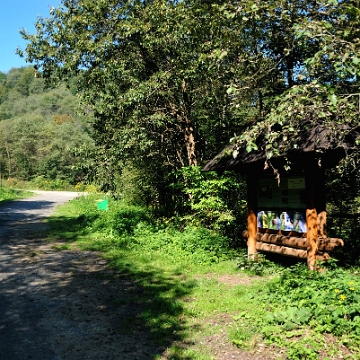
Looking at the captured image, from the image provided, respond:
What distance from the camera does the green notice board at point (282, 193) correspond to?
7.78 metres

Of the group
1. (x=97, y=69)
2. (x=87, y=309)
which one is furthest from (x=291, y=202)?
(x=97, y=69)

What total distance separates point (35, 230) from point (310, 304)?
37.1 ft

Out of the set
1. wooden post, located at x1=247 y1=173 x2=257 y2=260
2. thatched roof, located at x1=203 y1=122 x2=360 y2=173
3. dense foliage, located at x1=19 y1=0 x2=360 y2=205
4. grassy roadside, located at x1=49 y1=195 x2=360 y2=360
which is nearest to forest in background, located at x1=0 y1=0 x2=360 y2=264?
dense foliage, located at x1=19 y1=0 x2=360 y2=205

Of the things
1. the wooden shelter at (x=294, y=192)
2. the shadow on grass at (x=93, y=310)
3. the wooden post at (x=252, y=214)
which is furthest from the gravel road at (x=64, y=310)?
the wooden shelter at (x=294, y=192)

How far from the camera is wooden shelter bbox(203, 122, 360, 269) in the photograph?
6832 mm

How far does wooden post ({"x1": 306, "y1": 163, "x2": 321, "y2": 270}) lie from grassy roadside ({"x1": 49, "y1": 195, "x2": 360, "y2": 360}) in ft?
1.22

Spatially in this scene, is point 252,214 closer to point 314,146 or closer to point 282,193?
point 282,193

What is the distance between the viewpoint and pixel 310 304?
17.1ft

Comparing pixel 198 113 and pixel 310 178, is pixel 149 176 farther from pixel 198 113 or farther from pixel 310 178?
pixel 310 178

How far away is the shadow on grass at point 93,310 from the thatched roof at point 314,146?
2768mm

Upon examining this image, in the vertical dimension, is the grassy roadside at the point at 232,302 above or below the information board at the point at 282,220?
below

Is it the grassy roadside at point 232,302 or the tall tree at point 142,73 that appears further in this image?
the tall tree at point 142,73

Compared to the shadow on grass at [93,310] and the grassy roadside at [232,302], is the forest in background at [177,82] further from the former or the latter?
the shadow on grass at [93,310]

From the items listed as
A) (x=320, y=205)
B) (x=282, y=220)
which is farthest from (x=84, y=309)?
(x=320, y=205)
